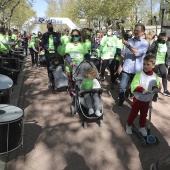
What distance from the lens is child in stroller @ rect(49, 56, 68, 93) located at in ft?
22.6

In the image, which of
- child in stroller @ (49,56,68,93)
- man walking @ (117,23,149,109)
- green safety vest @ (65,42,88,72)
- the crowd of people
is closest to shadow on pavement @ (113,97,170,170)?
the crowd of people

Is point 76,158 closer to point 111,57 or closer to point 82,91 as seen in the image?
point 82,91

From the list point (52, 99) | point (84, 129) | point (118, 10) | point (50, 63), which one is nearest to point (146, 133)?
point (84, 129)

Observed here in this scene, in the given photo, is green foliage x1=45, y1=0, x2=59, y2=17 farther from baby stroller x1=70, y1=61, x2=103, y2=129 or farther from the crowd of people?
baby stroller x1=70, y1=61, x2=103, y2=129

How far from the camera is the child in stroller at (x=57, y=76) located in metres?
6.90

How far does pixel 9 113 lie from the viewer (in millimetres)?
3277

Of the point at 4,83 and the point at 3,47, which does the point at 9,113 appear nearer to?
the point at 4,83

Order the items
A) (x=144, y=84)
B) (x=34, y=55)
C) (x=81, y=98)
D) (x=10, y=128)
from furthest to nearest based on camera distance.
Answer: (x=34, y=55)
(x=81, y=98)
(x=144, y=84)
(x=10, y=128)

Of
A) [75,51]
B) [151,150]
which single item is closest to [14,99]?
[75,51]

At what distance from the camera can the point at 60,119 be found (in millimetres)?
5172

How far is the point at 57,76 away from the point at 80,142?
316 centimetres

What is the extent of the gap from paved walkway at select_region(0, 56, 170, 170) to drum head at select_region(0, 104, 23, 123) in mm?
856

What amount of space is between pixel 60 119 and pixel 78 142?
109 cm

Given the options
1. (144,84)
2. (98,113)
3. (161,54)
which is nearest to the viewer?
(144,84)
